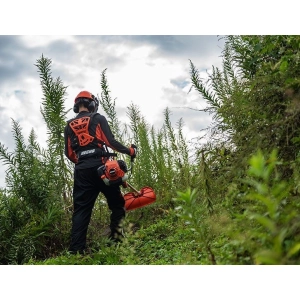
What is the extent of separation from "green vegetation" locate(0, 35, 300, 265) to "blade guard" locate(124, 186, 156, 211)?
1.03ft

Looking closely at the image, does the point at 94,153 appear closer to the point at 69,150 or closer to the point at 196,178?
the point at 69,150

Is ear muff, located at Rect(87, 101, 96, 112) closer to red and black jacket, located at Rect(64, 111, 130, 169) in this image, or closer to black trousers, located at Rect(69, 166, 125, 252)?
red and black jacket, located at Rect(64, 111, 130, 169)

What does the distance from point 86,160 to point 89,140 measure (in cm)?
21

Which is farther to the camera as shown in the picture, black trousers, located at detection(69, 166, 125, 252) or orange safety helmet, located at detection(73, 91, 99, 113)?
orange safety helmet, located at detection(73, 91, 99, 113)

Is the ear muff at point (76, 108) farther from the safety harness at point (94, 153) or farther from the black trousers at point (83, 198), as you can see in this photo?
the black trousers at point (83, 198)

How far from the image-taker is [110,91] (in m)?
5.32

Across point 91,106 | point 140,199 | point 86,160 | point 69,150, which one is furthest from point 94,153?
point 140,199

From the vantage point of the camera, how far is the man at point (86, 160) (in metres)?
4.38

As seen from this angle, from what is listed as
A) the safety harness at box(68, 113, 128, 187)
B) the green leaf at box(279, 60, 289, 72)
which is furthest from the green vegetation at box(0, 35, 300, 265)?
the safety harness at box(68, 113, 128, 187)

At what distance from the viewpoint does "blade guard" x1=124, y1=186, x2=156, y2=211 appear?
15.9 feet

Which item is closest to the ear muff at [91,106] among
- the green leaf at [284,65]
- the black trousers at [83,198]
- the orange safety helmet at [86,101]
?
the orange safety helmet at [86,101]

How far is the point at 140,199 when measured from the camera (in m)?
4.90

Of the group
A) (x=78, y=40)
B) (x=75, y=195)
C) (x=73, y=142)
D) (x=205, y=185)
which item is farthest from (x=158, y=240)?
(x=78, y=40)

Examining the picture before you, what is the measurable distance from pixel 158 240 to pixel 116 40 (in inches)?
80.3
